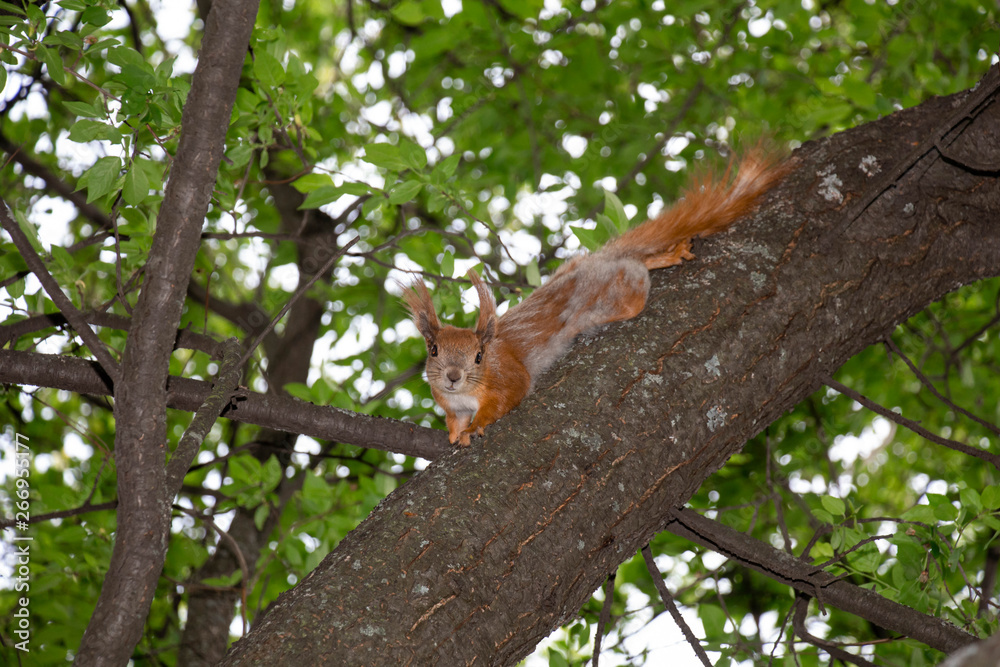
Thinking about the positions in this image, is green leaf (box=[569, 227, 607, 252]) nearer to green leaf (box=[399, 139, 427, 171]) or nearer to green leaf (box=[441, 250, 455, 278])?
green leaf (box=[441, 250, 455, 278])

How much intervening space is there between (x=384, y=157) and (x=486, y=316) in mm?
762

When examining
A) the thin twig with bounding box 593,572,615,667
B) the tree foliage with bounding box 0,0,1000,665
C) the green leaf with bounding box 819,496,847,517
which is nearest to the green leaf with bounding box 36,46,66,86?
the tree foliage with bounding box 0,0,1000,665

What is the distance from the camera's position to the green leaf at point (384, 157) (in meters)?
2.49

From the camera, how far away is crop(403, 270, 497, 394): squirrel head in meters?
2.84

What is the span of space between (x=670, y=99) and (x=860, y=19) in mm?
1278

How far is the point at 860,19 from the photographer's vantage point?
168 inches

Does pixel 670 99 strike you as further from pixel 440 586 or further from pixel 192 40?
pixel 440 586

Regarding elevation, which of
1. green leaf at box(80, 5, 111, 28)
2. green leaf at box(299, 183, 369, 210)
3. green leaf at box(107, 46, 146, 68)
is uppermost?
green leaf at box(80, 5, 111, 28)

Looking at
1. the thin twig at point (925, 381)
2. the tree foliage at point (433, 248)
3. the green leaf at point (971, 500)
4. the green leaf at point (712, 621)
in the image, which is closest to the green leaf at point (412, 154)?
the tree foliage at point (433, 248)

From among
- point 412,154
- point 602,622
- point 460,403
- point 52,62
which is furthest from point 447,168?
point 602,622

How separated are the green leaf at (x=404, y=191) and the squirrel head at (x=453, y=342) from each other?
42 cm

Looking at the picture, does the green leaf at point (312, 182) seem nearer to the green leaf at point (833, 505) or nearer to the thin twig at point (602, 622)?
the thin twig at point (602, 622)

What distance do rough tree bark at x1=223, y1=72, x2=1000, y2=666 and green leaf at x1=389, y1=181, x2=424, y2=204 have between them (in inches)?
30.4

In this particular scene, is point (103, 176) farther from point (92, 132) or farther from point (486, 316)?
point (486, 316)
